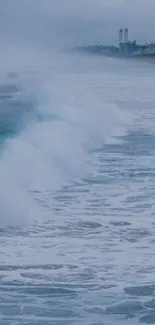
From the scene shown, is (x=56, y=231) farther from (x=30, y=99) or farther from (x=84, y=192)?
(x=30, y=99)

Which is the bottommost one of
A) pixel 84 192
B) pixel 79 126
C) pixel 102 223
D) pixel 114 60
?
pixel 102 223

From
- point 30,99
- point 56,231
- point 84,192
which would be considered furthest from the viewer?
point 30,99

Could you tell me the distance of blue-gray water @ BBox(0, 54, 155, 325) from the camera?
5.60 m

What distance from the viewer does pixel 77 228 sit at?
7.75 m

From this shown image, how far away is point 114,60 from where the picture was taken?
8012 cm

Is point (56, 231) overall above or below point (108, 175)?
below

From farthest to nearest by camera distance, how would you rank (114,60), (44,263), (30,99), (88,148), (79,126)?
(114,60) < (30,99) < (79,126) < (88,148) < (44,263)

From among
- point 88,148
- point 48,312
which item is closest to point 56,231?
point 48,312

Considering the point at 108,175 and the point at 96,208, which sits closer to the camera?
the point at 96,208

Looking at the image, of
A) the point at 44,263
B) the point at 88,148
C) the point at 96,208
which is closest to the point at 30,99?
the point at 88,148

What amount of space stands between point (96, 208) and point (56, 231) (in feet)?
3.96

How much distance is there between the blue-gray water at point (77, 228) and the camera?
18.4 ft

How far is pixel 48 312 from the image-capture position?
17.9 feet

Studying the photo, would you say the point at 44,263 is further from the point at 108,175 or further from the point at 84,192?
the point at 108,175
